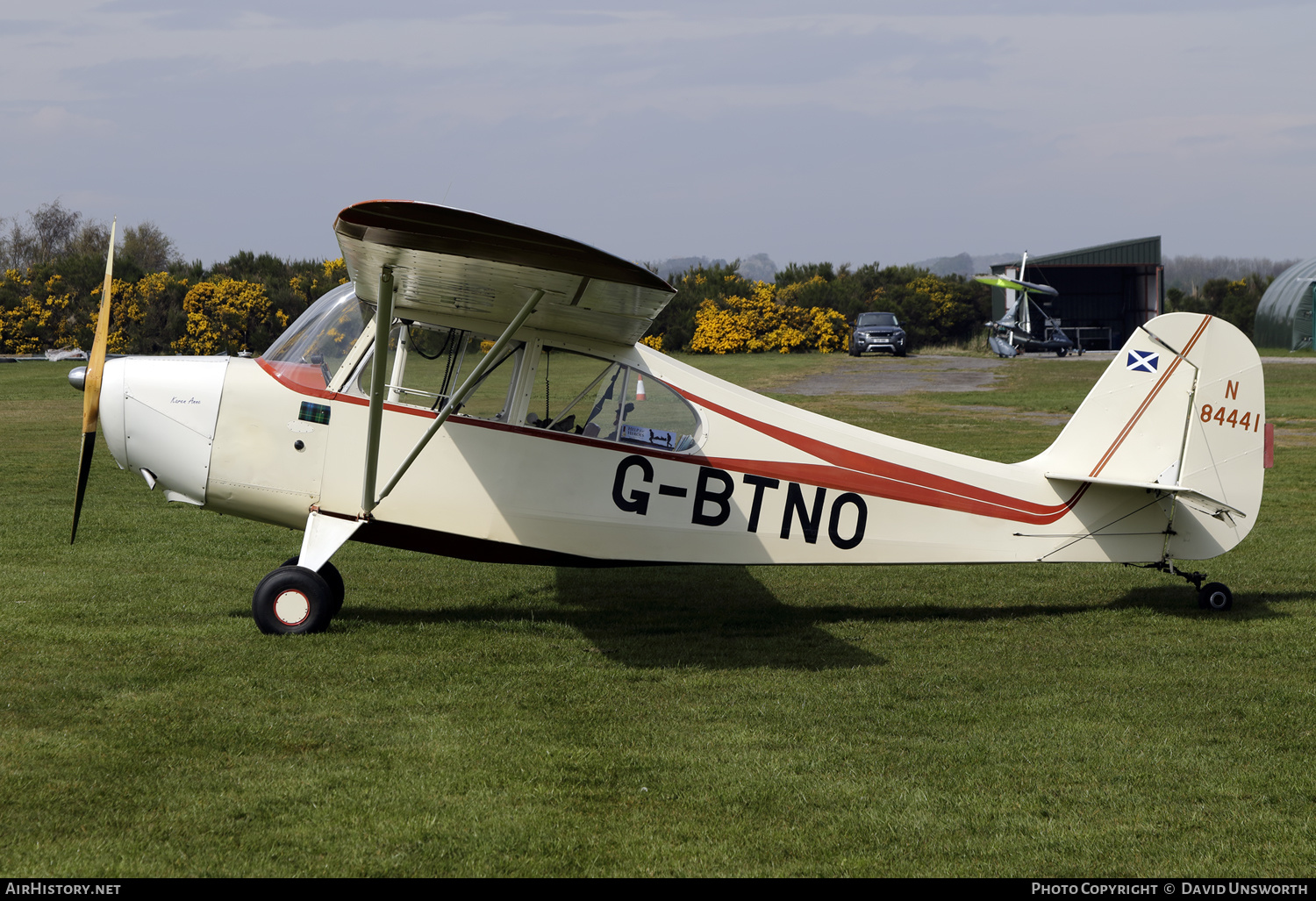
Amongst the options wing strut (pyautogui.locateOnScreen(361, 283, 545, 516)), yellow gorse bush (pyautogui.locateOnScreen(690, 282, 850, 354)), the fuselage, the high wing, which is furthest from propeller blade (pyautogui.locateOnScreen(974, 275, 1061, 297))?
wing strut (pyautogui.locateOnScreen(361, 283, 545, 516))

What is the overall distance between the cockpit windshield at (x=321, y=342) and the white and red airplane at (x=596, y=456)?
1 centimetres

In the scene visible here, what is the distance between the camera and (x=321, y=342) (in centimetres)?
737

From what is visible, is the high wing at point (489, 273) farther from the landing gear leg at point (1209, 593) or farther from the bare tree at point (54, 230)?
the bare tree at point (54, 230)

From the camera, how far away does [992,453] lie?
57.8 feet

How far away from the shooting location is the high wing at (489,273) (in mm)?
5355

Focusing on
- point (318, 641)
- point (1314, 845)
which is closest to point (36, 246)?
point (318, 641)

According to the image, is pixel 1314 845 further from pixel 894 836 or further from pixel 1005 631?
pixel 1005 631

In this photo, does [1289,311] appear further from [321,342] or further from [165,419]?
[165,419]

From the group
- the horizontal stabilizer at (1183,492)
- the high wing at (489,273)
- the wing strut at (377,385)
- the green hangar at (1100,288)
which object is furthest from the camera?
the green hangar at (1100,288)

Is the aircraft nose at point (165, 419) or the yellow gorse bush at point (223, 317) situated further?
the yellow gorse bush at point (223, 317)

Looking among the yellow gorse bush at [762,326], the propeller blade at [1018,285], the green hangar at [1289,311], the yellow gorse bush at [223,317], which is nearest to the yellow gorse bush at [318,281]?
the yellow gorse bush at [223,317]

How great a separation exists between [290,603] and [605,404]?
2.45 meters
